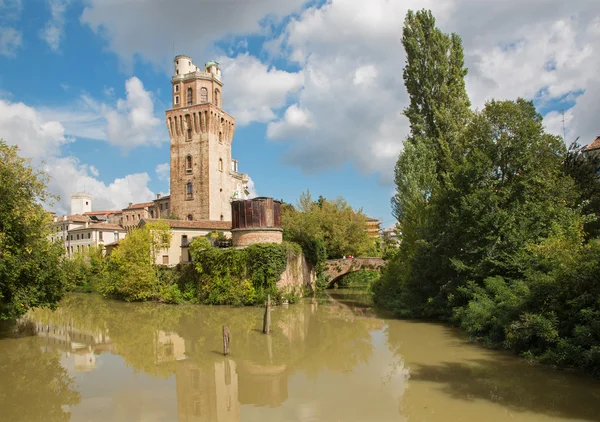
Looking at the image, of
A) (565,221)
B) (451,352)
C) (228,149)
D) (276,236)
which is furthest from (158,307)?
(228,149)

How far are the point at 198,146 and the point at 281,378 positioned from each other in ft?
145

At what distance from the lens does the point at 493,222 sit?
17.8 m

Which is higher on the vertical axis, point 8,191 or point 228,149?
point 228,149

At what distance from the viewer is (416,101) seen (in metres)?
26.7

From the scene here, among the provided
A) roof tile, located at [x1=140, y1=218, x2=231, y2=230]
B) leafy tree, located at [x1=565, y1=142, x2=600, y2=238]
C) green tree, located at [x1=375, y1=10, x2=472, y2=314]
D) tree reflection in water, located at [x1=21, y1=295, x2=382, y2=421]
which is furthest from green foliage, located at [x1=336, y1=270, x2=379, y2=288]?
leafy tree, located at [x1=565, y1=142, x2=600, y2=238]

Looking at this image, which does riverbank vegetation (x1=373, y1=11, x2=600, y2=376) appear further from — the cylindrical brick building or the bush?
the bush

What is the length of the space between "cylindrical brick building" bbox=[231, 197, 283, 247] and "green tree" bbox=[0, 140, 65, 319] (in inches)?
573

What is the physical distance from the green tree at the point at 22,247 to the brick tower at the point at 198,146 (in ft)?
113

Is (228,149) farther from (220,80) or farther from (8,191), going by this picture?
(8,191)

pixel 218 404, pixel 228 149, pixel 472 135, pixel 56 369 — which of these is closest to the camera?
pixel 218 404

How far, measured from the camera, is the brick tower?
52.3 meters

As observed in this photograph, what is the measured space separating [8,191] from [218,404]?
10977 millimetres

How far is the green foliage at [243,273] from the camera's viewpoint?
1131 inches

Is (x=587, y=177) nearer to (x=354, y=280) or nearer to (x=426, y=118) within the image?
(x=426, y=118)
